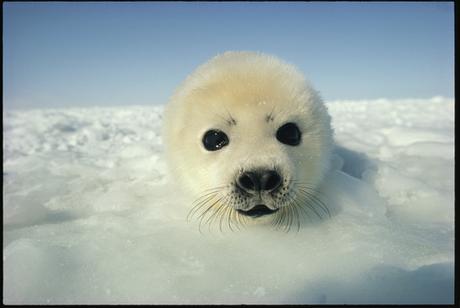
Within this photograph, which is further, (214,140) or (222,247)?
(214,140)

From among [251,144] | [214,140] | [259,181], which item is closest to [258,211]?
[259,181]

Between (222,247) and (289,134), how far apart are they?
0.80 metres

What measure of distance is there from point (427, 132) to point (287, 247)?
3906 mm

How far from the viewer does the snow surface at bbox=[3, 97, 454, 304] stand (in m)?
1.58

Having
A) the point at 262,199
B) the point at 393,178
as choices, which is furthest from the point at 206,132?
the point at 393,178

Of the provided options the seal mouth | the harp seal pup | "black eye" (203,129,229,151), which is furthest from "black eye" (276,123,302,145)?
the seal mouth

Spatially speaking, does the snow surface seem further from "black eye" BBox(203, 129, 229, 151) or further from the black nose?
"black eye" BBox(203, 129, 229, 151)

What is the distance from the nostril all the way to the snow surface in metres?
0.33

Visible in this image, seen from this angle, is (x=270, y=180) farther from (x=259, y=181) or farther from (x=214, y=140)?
(x=214, y=140)

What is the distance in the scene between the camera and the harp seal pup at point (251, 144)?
1.93m

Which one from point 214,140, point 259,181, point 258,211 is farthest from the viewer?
point 214,140

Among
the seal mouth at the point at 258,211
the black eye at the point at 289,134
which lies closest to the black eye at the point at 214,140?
the black eye at the point at 289,134

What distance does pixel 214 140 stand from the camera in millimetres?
2260

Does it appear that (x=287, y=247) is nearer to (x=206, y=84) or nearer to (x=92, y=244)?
(x=92, y=244)
